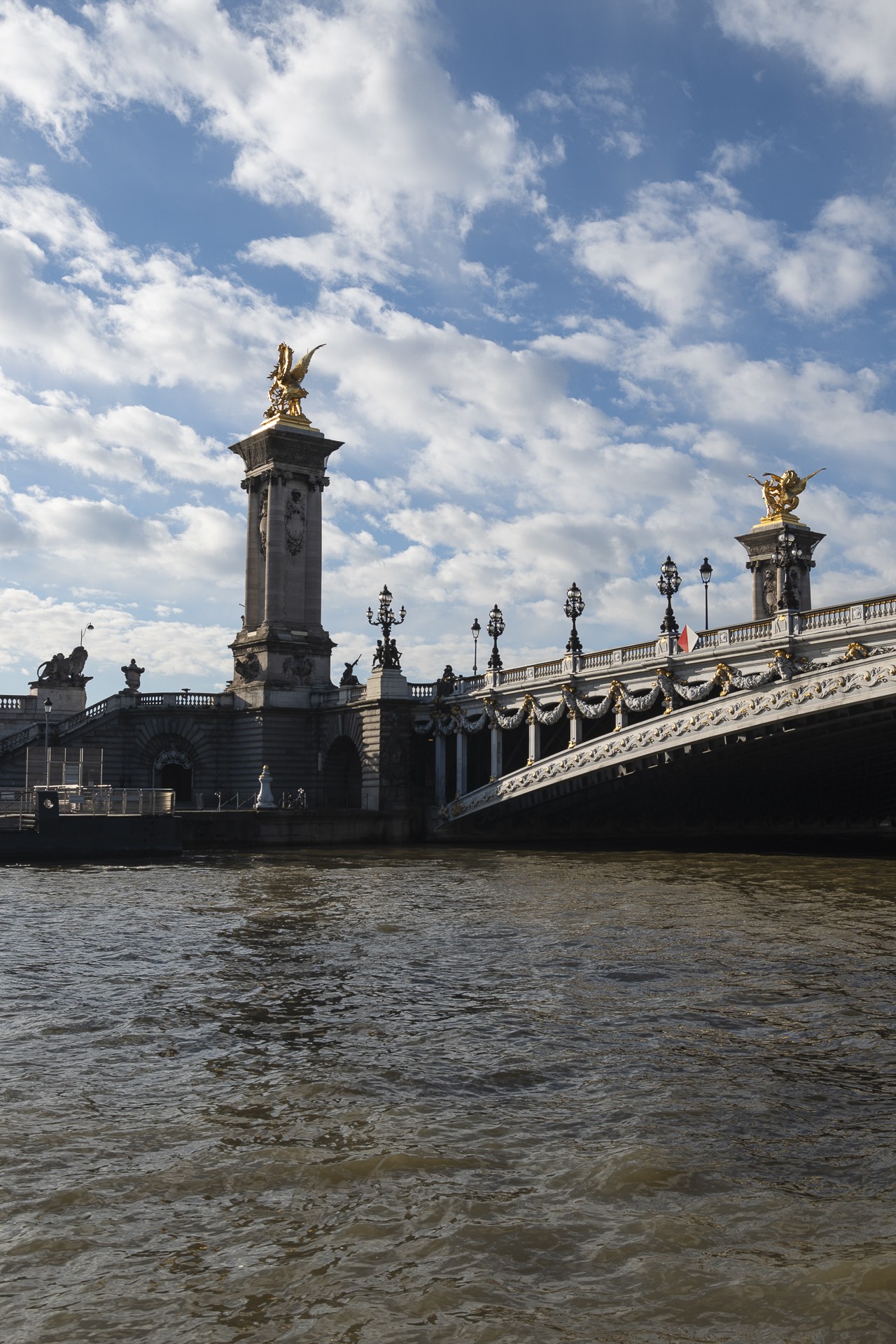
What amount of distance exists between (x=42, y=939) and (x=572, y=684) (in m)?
32.5

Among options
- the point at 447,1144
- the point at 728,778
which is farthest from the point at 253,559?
A: the point at 447,1144

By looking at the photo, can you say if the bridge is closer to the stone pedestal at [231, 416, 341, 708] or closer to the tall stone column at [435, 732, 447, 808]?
the tall stone column at [435, 732, 447, 808]

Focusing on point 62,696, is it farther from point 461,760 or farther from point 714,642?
point 714,642

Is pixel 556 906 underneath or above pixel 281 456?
underneath

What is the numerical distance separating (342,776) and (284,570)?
464 inches

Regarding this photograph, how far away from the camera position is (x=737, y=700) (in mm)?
42125

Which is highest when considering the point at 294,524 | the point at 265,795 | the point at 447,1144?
the point at 294,524

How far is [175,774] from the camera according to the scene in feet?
223

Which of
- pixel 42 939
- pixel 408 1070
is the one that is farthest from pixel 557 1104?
pixel 42 939

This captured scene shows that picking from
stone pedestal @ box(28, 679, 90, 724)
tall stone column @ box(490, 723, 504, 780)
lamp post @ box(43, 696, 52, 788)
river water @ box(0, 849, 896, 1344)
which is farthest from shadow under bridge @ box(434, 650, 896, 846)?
stone pedestal @ box(28, 679, 90, 724)

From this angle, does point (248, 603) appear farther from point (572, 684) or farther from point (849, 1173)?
point (849, 1173)

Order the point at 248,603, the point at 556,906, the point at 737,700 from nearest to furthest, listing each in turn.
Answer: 1. the point at 556,906
2. the point at 737,700
3. the point at 248,603

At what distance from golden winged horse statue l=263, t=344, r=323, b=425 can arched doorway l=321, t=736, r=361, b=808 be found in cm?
1917

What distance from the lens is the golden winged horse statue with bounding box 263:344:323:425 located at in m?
71.1
